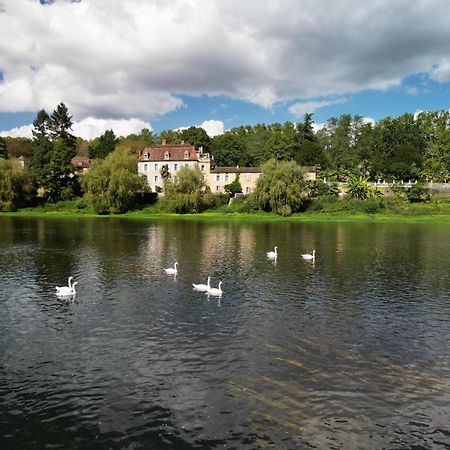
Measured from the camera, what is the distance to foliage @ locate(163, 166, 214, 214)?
10525 cm

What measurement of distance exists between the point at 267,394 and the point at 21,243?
4665 cm

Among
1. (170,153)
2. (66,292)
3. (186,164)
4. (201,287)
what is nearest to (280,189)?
(186,164)

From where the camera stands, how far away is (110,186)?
339 ft

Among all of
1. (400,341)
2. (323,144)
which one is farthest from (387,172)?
(400,341)

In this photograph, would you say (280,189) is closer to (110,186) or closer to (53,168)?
(110,186)

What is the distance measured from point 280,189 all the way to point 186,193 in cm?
2263

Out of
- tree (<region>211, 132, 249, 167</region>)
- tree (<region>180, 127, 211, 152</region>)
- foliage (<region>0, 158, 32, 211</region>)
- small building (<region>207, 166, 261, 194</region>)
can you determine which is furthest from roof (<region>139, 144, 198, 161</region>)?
foliage (<region>0, 158, 32, 211</region>)

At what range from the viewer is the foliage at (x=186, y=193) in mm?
105250

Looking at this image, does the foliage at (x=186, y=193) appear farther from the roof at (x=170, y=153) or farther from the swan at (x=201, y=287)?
the swan at (x=201, y=287)

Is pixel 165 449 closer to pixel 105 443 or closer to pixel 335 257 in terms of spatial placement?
pixel 105 443

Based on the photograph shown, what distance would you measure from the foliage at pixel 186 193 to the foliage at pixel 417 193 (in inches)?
1981

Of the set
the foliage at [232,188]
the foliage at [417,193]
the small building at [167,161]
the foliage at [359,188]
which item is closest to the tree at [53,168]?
the small building at [167,161]

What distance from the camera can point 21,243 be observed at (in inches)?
2153

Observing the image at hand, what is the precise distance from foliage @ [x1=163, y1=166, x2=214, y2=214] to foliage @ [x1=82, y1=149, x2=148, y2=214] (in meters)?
8.96
